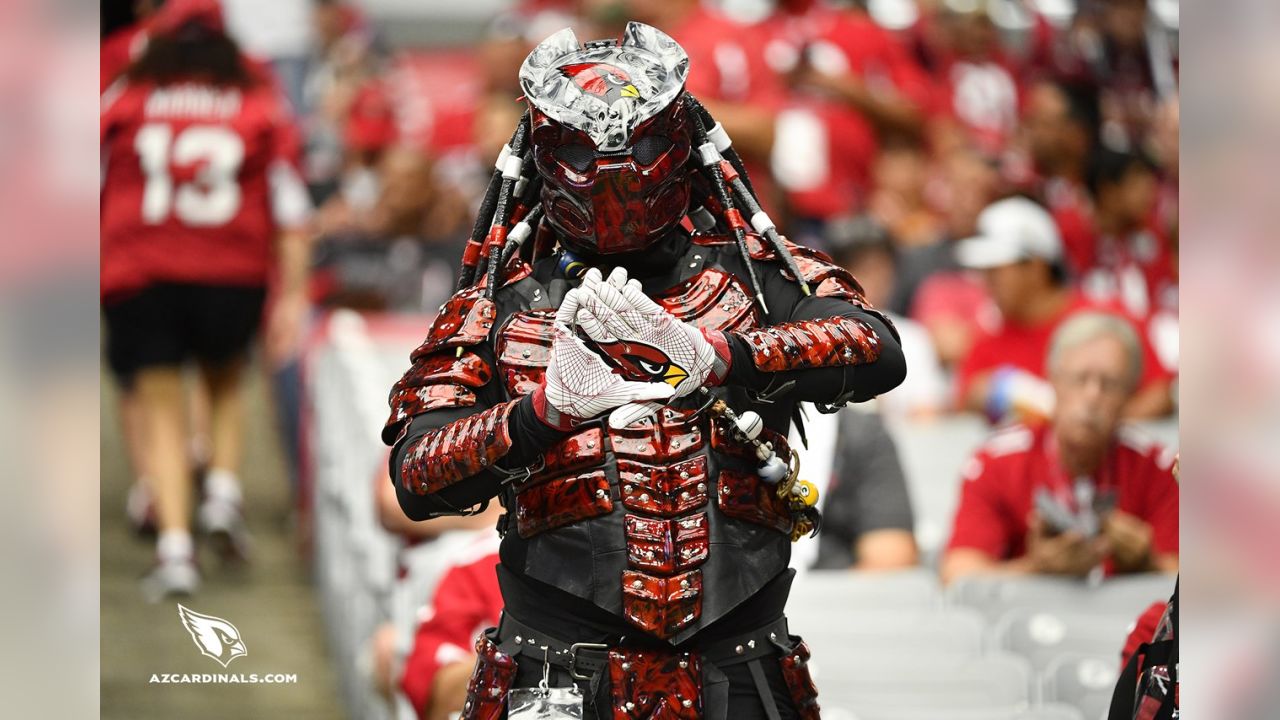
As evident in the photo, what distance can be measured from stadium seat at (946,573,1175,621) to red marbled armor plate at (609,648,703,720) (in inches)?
78.9

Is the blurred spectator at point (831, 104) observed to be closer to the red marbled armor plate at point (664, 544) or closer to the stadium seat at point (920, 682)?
the stadium seat at point (920, 682)

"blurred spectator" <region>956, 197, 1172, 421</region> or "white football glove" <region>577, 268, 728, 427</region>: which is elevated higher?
"blurred spectator" <region>956, 197, 1172, 421</region>

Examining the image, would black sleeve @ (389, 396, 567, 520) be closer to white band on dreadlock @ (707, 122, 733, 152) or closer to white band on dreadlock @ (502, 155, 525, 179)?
white band on dreadlock @ (502, 155, 525, 179)

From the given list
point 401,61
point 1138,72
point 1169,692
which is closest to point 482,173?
point 401,61

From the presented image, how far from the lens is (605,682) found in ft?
8.29

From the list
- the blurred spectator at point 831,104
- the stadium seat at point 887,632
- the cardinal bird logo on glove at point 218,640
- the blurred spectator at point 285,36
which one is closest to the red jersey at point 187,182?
the blurred spectator at point 285,36

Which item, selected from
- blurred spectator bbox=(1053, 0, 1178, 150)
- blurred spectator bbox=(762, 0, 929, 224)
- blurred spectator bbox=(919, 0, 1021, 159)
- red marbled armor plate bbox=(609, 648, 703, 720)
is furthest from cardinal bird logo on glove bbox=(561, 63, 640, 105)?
blurred spectator bbox=(919, 0, 1021, 159)

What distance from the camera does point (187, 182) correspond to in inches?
234

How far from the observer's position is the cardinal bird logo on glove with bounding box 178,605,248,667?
4395 mm

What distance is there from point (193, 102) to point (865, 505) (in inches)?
99.9

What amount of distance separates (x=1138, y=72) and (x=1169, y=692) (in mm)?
5556

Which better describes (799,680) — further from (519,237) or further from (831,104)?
(831,104)

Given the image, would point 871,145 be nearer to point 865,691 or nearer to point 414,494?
point 865,691

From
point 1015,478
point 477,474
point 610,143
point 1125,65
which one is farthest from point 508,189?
point 1125,65
